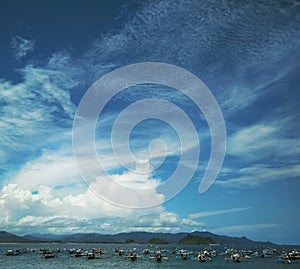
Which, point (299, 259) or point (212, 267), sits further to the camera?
point (299, 259)

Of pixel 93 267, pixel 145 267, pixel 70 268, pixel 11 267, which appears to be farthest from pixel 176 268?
pixel 11 267

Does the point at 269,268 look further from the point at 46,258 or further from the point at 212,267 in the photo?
the point at 46,258

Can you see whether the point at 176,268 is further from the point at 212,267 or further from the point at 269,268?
the point at 269,268

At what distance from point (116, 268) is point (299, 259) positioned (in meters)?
63.6

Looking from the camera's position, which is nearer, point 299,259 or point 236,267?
point 236,267

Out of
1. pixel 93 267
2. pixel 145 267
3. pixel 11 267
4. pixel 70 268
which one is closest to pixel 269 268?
pixel 145 267

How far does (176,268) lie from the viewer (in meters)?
82.6

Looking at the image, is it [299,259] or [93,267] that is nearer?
[93,267]

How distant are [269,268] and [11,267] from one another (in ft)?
206

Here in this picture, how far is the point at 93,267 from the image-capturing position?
83062mm

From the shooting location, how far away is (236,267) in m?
85.9

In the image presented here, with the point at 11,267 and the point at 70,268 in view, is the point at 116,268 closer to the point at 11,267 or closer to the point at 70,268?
the point at 70,268

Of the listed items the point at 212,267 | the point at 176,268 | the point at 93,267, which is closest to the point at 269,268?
the point at 212,267

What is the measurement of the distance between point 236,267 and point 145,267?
22454 millimetres
